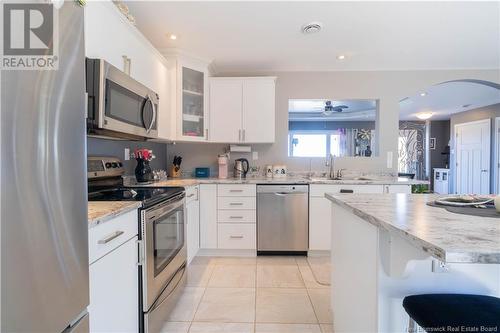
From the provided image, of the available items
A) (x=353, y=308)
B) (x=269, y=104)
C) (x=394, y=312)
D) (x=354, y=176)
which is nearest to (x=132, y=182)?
(x=269, y=104)

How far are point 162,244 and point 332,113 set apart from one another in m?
5.93

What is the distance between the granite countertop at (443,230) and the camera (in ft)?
1.94

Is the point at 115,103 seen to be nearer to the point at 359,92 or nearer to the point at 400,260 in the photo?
the point at 400,260

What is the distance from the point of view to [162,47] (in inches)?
110

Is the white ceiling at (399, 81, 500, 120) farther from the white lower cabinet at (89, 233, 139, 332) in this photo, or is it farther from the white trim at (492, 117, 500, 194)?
the white lower cabinet at (89, 233, 139, 332)

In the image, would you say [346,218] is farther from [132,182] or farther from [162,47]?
[162,47]

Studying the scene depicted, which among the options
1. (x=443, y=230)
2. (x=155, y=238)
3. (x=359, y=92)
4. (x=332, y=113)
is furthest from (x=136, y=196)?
(x=332, y=113)

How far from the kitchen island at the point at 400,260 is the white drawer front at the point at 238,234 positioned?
1.63m

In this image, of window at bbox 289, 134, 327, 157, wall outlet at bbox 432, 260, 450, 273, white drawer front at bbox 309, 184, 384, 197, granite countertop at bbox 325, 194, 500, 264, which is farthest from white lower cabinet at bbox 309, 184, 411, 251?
window at bbox 289, 134, 327, 157

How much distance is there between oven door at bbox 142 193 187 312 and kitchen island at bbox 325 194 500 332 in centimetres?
112

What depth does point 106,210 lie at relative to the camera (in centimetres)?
118

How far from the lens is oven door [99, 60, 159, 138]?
1.48 m

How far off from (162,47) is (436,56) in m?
3.19

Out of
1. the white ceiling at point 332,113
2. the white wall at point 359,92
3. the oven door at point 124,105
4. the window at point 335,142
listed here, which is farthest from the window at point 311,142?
the oven door at point 124,105
